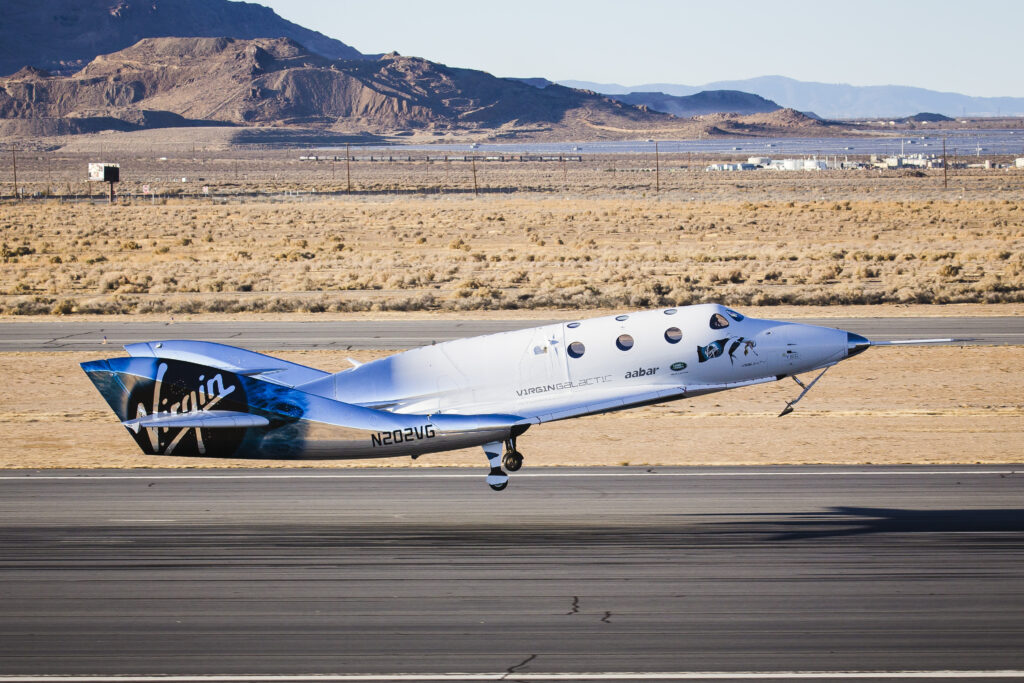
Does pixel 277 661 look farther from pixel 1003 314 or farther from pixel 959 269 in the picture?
pixel 959 269

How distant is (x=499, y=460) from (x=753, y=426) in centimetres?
1178

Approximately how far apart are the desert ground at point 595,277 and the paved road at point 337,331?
214 cm

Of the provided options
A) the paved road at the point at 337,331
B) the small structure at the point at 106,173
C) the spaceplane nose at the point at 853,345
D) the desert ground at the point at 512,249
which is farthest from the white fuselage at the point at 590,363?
the small structure at the point at 106,173

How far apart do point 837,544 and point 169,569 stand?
10.8m

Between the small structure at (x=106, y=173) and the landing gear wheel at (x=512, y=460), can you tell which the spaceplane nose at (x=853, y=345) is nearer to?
the landing gear wheel at (x=512, y=460)

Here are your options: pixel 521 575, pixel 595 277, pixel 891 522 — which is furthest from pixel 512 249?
pixel 521 575

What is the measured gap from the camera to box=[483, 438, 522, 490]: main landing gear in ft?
61.6

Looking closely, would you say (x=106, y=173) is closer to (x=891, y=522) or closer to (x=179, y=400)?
(x=179, y=400)

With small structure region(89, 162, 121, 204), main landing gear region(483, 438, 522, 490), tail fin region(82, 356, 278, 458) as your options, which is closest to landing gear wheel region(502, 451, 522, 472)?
main landing gear region(483, 438, 522, 490)

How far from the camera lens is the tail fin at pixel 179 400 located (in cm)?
1806

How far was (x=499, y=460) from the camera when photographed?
19031 mm

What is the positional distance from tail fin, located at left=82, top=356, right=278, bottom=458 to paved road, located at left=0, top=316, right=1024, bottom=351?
2249cm

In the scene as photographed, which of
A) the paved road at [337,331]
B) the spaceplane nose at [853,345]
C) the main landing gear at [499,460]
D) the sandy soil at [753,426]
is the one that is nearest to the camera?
the main landing gear at [499,460]

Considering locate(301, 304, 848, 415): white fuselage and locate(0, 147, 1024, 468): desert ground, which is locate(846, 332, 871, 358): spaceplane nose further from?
locate(0, 147, 1024, 468): desert ground
